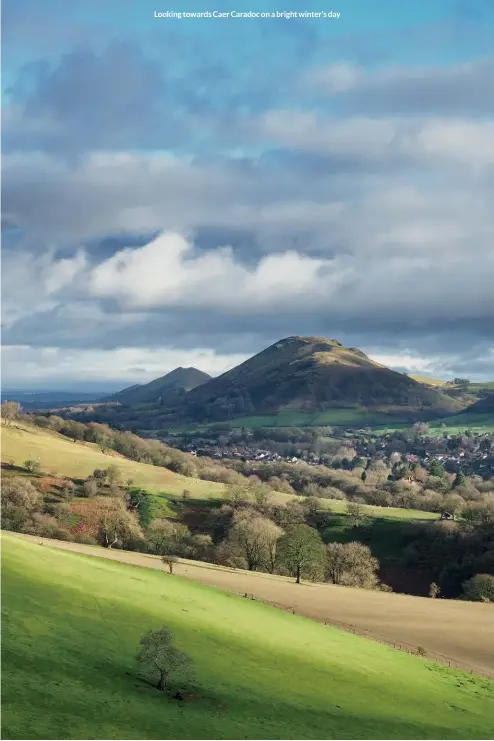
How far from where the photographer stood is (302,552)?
11112 centimetres

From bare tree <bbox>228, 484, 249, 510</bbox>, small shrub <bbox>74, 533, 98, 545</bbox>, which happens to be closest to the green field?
small shrub <bbox>74, 533, 98, 545</bbox>

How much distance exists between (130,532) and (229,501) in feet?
185

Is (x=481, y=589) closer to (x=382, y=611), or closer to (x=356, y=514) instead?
(x=382, y=611)

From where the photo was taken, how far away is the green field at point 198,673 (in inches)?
1534

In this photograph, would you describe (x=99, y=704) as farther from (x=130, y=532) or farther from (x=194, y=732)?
(x=130, y=532)

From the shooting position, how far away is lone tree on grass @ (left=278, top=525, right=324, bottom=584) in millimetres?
111000

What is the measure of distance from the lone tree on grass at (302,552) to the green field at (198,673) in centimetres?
3255

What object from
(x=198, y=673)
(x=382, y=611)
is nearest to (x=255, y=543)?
(x=382, y=611)

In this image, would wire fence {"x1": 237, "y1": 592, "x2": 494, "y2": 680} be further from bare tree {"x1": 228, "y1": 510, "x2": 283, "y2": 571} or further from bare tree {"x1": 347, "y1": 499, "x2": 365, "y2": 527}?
bare tree {"x1": 347, "y1": 499, "x2": 365, "y2": 527}

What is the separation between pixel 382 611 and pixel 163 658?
186ft

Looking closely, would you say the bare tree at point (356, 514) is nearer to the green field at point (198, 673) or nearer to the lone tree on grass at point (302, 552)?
the lone tree on grass at point (302, 552)

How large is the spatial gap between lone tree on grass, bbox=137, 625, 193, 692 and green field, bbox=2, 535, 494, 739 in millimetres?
1388

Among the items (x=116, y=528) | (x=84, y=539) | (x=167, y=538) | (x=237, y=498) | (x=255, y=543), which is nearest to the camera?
(x=84, y=539)

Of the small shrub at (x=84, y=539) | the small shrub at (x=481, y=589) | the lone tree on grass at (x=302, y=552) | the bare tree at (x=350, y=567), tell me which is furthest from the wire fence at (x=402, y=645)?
the small shrub at (x=84, y=539)
